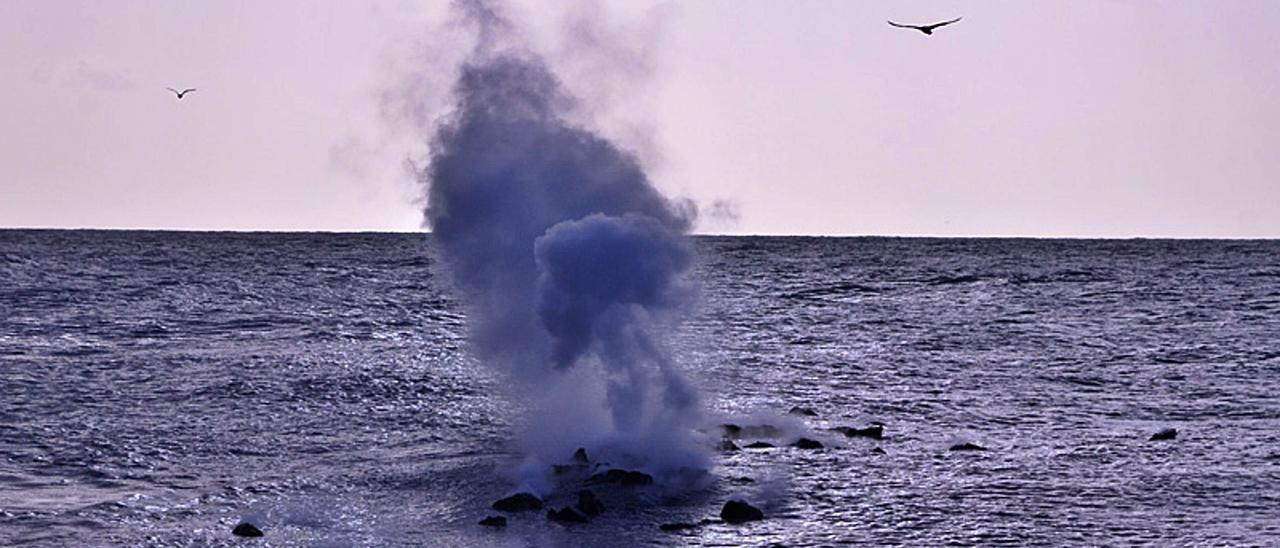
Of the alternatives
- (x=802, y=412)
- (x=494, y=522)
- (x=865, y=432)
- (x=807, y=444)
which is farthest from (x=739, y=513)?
(x=802, y=412)

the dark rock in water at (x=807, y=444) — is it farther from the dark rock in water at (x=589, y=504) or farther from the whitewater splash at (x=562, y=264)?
the dark rock in water at (x=589, y=504)

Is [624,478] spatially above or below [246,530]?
above

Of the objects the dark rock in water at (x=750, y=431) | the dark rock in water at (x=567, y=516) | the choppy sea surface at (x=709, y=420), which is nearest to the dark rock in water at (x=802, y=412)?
the choppy sea surface at (x=709, y=420)

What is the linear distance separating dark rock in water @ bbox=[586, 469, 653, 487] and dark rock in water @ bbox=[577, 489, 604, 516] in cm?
187

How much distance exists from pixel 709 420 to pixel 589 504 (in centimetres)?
837

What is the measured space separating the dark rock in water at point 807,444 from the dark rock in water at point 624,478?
16.0ft

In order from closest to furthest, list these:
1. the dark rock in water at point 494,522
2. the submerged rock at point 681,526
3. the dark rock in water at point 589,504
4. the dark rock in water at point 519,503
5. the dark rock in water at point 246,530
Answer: the dark rock in water at point 246,530 → the submerged rock at point 681,526 → the dark rock in water at point 494,522 → the dark rock in water at point 589,504 → the dark rock in water at point 519,503

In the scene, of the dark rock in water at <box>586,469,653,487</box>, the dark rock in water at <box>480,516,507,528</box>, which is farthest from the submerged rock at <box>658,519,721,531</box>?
the dark rock in water at <box>586,469,653,487</box>

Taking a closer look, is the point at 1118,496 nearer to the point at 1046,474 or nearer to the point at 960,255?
the point at 1046,474

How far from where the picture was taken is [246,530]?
72.4 ft

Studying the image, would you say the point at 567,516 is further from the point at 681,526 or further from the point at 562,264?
the point at 562,264

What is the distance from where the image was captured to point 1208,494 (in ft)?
83.0

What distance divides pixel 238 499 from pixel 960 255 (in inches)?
4154

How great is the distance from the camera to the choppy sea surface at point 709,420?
23094 millimetres
